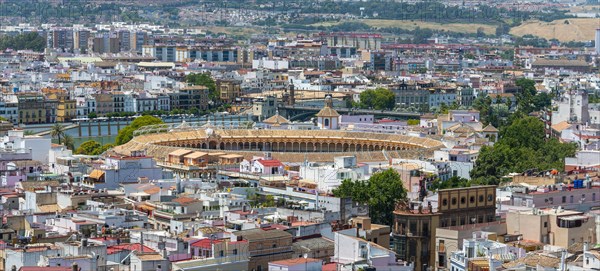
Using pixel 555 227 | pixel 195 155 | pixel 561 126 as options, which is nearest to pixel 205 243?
pixel 555 227

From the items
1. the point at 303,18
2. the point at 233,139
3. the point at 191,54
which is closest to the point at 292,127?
the point at 233,139

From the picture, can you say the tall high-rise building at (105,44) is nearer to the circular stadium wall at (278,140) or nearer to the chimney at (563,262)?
the circular stadium wall at (278,140)

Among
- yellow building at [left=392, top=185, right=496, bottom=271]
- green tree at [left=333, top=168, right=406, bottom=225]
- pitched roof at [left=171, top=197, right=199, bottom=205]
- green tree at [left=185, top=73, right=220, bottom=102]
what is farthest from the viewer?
green tree at [left=185, top=73, right=220, bottom=102]

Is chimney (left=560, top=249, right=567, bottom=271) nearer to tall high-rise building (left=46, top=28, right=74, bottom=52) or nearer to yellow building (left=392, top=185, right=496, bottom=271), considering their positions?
yellow building (left=392, top=185, right=496, bottom=271)

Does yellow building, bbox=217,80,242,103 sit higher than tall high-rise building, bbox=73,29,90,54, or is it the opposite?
yellow building, bbox=217,80,242,103

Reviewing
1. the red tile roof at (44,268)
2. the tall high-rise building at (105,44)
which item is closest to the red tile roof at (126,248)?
the red tile roof at (44,268)

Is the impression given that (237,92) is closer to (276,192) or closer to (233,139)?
(233,139)

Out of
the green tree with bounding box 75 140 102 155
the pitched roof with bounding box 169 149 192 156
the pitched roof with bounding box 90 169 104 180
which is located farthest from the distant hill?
the pitched roof with bounding box 90 169 104 180
